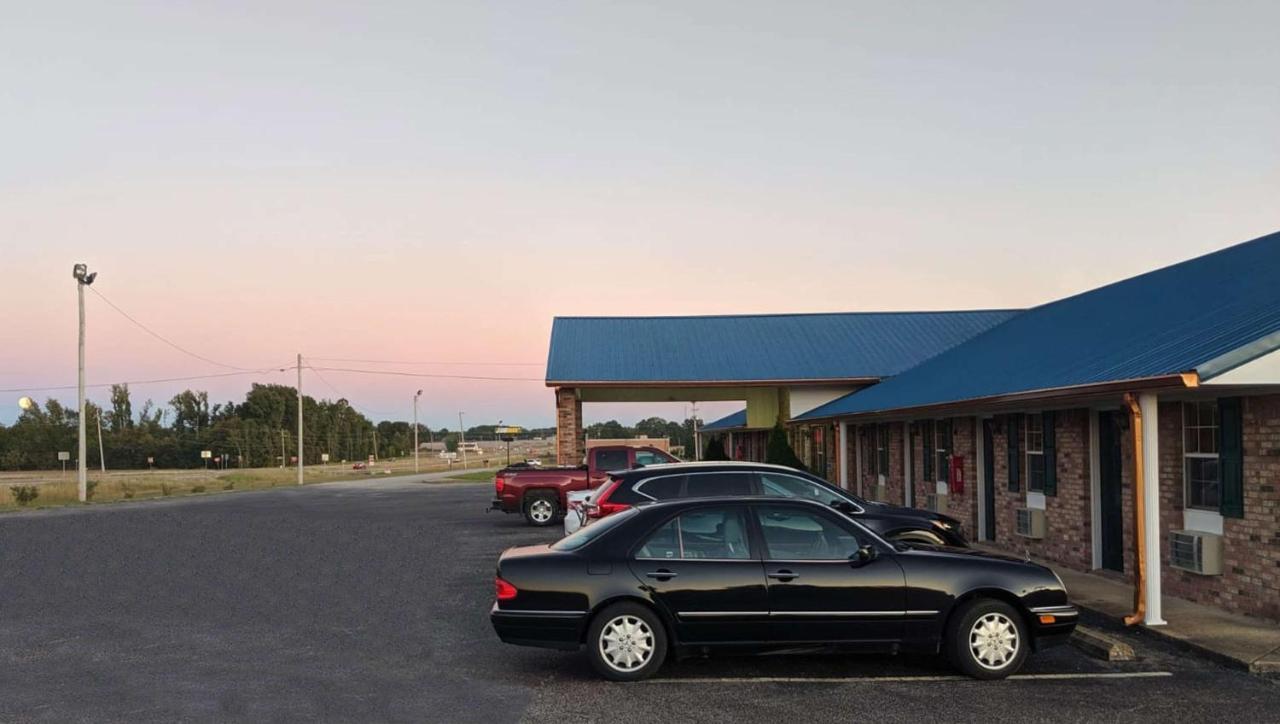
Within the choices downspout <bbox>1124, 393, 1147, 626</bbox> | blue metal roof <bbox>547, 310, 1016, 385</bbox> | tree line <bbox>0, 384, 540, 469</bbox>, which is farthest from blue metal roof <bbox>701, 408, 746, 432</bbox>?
tree line <bbox>0, 384, 540, 469</bbox>

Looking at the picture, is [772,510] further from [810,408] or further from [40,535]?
[810,408]

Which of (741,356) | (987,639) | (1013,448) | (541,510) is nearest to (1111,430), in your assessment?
(1013,448)

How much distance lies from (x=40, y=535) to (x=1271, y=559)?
23819 millimetres

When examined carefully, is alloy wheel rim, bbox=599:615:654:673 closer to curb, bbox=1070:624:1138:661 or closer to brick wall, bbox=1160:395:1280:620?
curb, bbox=1070:624:1138:661

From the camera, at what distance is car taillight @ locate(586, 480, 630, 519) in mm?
12914

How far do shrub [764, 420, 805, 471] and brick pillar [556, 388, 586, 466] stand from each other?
220 inches

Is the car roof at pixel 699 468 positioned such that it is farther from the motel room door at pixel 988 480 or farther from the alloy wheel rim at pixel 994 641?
the motel room door at pixel 988 480

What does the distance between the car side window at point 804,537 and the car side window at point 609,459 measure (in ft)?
50.1

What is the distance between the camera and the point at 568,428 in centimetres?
3180

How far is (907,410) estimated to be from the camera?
1936 centimetres

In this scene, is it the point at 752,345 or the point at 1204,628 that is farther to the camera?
the point at 752,345

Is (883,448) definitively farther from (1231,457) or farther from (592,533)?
(592,533)

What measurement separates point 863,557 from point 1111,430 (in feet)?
24.6

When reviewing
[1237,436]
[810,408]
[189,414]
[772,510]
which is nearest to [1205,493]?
[1237,436]
